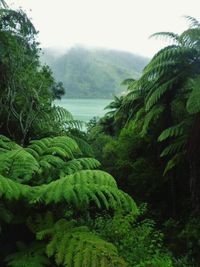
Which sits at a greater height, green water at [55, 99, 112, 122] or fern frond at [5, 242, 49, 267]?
fern frond at [5, 242, 49, 267]

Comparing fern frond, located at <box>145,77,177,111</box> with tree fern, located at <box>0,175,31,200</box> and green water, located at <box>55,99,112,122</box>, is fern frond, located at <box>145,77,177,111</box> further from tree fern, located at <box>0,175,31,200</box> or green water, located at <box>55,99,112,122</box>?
green water, located at <box>55,99,112,122</box>

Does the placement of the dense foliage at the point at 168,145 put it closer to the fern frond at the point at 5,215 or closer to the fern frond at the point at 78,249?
the fern frond at the point at 78,249

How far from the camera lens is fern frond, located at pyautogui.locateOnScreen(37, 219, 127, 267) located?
7.95 ft

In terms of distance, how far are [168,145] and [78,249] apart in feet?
19.4

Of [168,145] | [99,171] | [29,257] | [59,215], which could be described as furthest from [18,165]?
[168,145]

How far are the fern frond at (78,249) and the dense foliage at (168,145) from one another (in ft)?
8.93

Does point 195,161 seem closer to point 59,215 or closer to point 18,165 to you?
point 59,215

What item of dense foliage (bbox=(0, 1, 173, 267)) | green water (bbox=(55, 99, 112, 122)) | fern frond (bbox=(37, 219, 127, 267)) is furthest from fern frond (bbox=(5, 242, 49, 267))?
green water (bbox=(55, 99, 112, 122))

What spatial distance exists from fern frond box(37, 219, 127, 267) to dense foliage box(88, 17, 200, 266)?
8.93 feet

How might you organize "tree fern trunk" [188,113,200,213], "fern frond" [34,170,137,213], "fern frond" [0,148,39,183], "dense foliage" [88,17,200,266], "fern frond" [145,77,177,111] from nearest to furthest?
"fern frond" [34,170,137,213], "fern frond" [0,148,39,183], "tree fern trunk" [188,113,200,213], "dense foliage" [88,17,200,266], "fern frond" [145,77,177,111]

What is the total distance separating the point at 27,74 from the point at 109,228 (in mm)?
3609

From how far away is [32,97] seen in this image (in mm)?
5969

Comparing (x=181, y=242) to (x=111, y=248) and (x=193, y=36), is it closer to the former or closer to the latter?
(x=193, y=36)

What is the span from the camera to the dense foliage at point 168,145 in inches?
267
